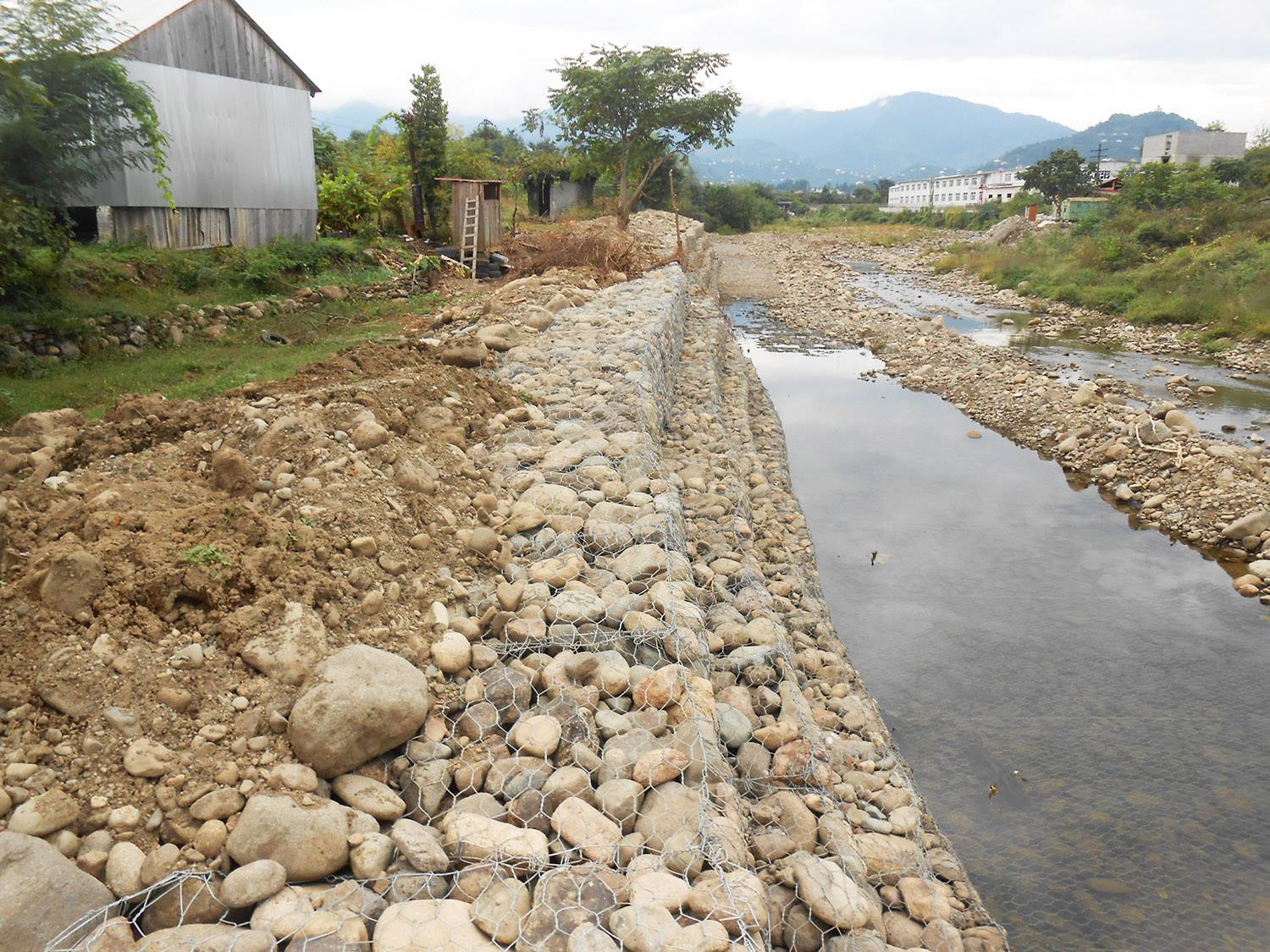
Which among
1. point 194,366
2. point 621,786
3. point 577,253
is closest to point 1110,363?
point 577,253

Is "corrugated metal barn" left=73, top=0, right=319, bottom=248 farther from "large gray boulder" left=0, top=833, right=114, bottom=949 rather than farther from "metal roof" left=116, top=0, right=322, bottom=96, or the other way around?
"large gray boulder" left=0, top=833, right=114, bottom=949

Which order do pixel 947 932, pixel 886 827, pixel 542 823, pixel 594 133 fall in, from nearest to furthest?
pixel 542 823 < pixel 947 932 < pixel 886 827 < pixel 594 133

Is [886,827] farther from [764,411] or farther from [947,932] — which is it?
[764,411]

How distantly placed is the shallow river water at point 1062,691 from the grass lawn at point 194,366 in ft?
17.8

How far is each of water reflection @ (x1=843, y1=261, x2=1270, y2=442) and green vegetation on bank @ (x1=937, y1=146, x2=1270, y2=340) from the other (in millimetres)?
1642

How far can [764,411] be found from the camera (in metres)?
12.7

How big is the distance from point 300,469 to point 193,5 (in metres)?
10.1

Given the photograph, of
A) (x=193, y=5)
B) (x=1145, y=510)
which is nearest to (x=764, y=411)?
(x=1145, y=510)

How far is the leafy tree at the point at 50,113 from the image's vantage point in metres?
7.84

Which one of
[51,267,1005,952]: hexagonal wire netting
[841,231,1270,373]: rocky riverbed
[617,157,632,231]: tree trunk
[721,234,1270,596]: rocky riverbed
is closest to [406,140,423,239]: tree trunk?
[617,157,632,231]: tree trunk

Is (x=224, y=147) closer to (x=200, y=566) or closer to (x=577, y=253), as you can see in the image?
(x=577, y=253)

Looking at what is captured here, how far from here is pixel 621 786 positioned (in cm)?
315

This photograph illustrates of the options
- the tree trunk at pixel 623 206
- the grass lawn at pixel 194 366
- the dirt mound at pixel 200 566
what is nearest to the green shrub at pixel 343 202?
the grass lawn at pixel 194 366

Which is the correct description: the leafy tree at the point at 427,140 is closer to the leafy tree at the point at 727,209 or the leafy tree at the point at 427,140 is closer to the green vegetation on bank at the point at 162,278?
the green vegetation on bank at the point at 162,278
